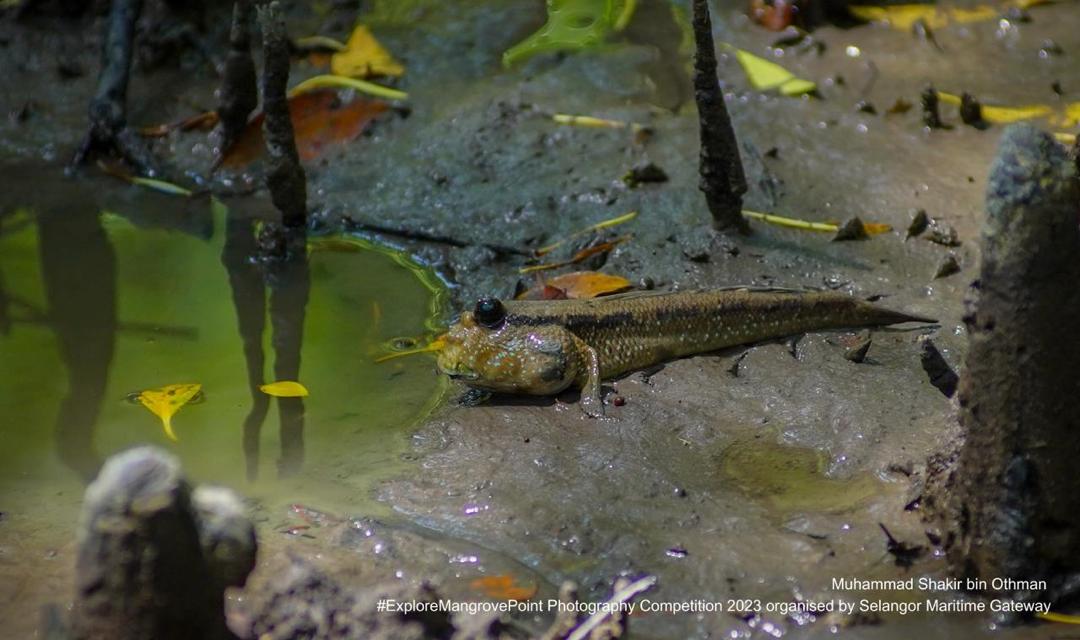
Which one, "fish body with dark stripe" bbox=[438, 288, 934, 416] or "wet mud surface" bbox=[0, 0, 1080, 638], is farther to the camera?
"fish body with dark stripe" bbox=[438, 288, 934, 416]

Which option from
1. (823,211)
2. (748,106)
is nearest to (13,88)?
(748,106)

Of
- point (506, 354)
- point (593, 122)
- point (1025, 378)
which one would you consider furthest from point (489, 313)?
point (593, 122)

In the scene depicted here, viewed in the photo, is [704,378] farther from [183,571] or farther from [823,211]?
[183,571]

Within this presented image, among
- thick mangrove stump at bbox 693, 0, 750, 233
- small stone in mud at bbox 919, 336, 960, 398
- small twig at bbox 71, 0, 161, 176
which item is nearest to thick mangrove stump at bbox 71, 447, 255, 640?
small stone in mud at bbox 919, 336, 960, 398

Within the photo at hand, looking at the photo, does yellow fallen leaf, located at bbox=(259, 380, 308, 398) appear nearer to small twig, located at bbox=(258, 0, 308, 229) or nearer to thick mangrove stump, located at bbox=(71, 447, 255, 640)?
small twig, located at bbox=(258, 0, 308, 229)

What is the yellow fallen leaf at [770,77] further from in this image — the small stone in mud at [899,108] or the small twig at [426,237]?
the small twig at [426,237]

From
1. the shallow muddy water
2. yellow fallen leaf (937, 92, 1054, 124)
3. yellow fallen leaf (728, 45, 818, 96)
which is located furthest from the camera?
yellow fallen leaf (728, 45, 818, 96)

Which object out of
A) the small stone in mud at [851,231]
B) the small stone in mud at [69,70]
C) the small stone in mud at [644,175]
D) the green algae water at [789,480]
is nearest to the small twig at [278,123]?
the small stone in mud at [644,175]

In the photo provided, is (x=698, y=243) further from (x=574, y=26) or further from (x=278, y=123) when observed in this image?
(x=574, y=26)
